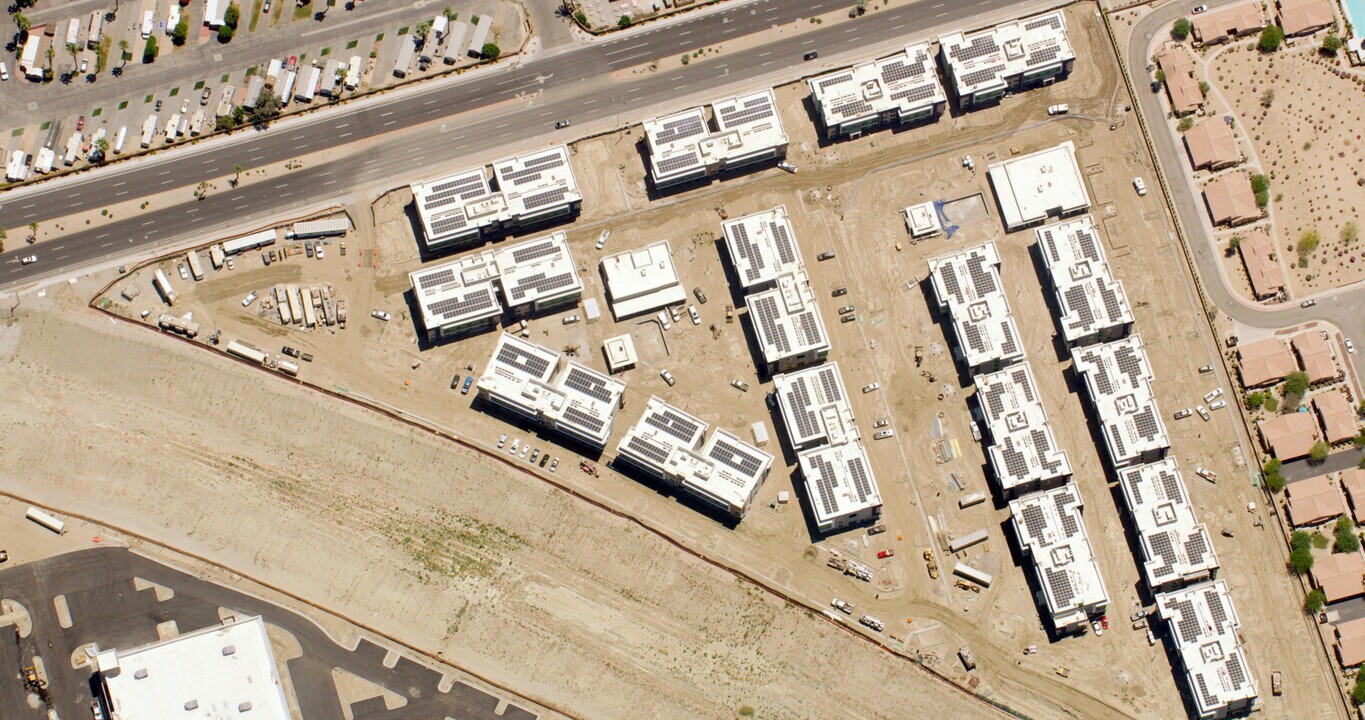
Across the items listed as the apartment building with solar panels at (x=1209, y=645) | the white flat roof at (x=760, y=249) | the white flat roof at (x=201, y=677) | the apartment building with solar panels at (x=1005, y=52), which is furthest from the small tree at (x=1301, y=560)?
the white flat roof at (x=201, y=677)

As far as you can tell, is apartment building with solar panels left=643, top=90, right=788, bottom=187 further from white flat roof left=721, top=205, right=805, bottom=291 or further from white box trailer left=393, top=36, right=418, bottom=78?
white box trailer left=393, top=36, right=418, bottom=78

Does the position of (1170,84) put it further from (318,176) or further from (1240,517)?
(318,176)

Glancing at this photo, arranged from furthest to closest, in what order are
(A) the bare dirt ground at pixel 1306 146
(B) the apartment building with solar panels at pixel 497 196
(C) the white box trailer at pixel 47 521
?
(A) the bare dirt ground at pixel 1306 146, (B) the apartment building with solar panels at pixel 497 196, (C) the white box trailer at pixel 47 521

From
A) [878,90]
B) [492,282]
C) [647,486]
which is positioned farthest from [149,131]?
[878,90]

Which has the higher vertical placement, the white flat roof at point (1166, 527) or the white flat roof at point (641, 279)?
the white flat roof at point (641, 279)

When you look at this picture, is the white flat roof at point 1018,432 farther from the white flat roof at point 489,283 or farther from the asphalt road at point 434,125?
the white flat roof at point 489,283

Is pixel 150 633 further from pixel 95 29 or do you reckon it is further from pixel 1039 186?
pixel 1039 186

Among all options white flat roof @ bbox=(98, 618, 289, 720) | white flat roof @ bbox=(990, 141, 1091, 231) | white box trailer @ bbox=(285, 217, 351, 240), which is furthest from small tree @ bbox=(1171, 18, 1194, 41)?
white flat roof @ bbox=(98, 618, 289, 720)
